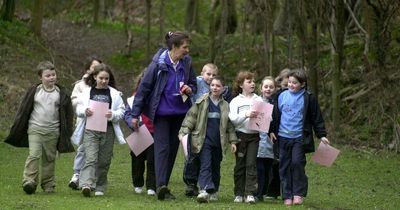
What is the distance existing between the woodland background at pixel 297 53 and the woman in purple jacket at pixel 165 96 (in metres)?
8.72

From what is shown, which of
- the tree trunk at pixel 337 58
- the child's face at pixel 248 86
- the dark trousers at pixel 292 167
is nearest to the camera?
the dark trousers at pixel 292 167

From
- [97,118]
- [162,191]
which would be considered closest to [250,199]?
[162,191]

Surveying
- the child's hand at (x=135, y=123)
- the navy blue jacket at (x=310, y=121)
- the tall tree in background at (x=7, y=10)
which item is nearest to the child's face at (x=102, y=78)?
the child's hand at (x=135, y=123)

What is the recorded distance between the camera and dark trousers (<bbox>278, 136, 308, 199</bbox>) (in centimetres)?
1153

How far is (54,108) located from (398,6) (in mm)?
10025

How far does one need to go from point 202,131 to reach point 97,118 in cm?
138

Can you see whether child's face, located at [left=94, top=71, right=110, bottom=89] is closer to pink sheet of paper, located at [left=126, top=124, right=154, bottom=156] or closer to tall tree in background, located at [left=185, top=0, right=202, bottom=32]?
pink sheet of paper, located at [left=126, top=124, right=154, bottom=156]

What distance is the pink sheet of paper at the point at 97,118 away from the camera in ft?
38.0

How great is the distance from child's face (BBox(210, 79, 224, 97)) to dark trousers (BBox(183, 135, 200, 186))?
683 millimetres

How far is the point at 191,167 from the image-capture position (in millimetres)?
11844

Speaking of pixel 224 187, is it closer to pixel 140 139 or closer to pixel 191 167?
pixel 191 167

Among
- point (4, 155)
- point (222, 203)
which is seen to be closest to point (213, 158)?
point (222, 203)

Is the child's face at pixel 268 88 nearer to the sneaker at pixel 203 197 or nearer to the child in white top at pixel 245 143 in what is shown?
the child in white top at pixel 245 143

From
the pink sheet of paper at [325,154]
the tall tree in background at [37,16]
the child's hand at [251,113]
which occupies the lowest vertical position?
the pink sheet of paper at [325,154]
